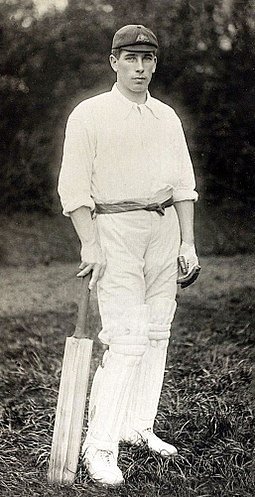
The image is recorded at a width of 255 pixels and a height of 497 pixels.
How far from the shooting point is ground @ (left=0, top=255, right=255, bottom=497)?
Answer: 4.45 m

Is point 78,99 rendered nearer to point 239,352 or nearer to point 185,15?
point 185,15

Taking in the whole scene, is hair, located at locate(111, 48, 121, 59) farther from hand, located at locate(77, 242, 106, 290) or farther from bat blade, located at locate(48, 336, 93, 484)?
bat blade, located at locate(48, 336, 93, 484)

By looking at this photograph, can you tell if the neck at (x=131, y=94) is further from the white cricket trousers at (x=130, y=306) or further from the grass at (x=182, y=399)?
the grass at (x=182, y=399)

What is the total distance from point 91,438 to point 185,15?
1.56 m

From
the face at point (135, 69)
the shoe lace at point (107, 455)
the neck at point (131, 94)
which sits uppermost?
the face at point (135, 69)

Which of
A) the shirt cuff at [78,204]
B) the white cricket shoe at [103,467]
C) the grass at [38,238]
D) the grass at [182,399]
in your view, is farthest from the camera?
the grass at [38,238]

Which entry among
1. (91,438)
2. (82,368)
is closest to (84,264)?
(82,368)

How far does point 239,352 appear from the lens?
479 cm

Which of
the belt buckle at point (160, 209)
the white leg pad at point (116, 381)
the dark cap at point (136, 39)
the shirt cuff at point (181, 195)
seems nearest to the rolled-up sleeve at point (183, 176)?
the shirt cuff at point (181, 195)

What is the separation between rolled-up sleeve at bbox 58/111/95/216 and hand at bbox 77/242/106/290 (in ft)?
0.45

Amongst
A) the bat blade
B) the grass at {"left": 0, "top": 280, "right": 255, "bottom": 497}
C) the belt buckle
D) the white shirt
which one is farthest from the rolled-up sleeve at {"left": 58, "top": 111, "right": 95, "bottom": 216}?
the grass at {"left": 0, "top": 280, "right": 255, "bottom": 497}

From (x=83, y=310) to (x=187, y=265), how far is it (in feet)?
1.40

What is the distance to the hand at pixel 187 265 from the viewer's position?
4.40 metres

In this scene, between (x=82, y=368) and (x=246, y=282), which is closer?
(x=82, y=368)
